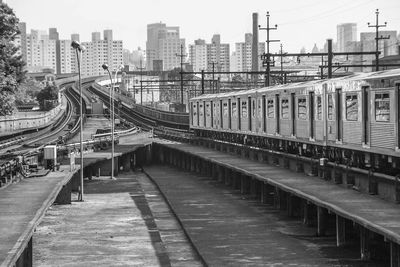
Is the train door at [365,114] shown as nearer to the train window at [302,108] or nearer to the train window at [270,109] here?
the train window at [302,108]

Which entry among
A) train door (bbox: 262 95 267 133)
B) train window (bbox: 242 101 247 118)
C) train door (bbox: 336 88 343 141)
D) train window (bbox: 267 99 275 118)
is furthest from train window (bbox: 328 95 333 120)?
train window (bbox: 242 101 247 118)

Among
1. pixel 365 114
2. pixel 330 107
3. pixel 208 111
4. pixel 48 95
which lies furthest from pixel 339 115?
pixel 48 95

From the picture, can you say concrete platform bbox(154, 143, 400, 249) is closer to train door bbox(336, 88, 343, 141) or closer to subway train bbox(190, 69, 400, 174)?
subway train bbox(190, 69, 400, 174)

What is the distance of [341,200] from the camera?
24.2 metres

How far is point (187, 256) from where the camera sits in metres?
25.7

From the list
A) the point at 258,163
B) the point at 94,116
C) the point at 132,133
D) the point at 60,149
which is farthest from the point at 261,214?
the point at 94,116

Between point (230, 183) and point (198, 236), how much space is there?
19159 mm

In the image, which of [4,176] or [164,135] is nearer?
[4,176]

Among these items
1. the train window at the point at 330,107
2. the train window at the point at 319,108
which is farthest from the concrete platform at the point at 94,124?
the train window at the point at 330,107

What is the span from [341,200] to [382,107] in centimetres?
351

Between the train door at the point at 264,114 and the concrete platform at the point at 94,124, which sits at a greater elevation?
the train door at the point at 264,114

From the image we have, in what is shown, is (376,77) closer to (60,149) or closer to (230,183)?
(230,183)

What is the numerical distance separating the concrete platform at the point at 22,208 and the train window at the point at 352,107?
988 centimetres

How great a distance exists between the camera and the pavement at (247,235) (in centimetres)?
2347
